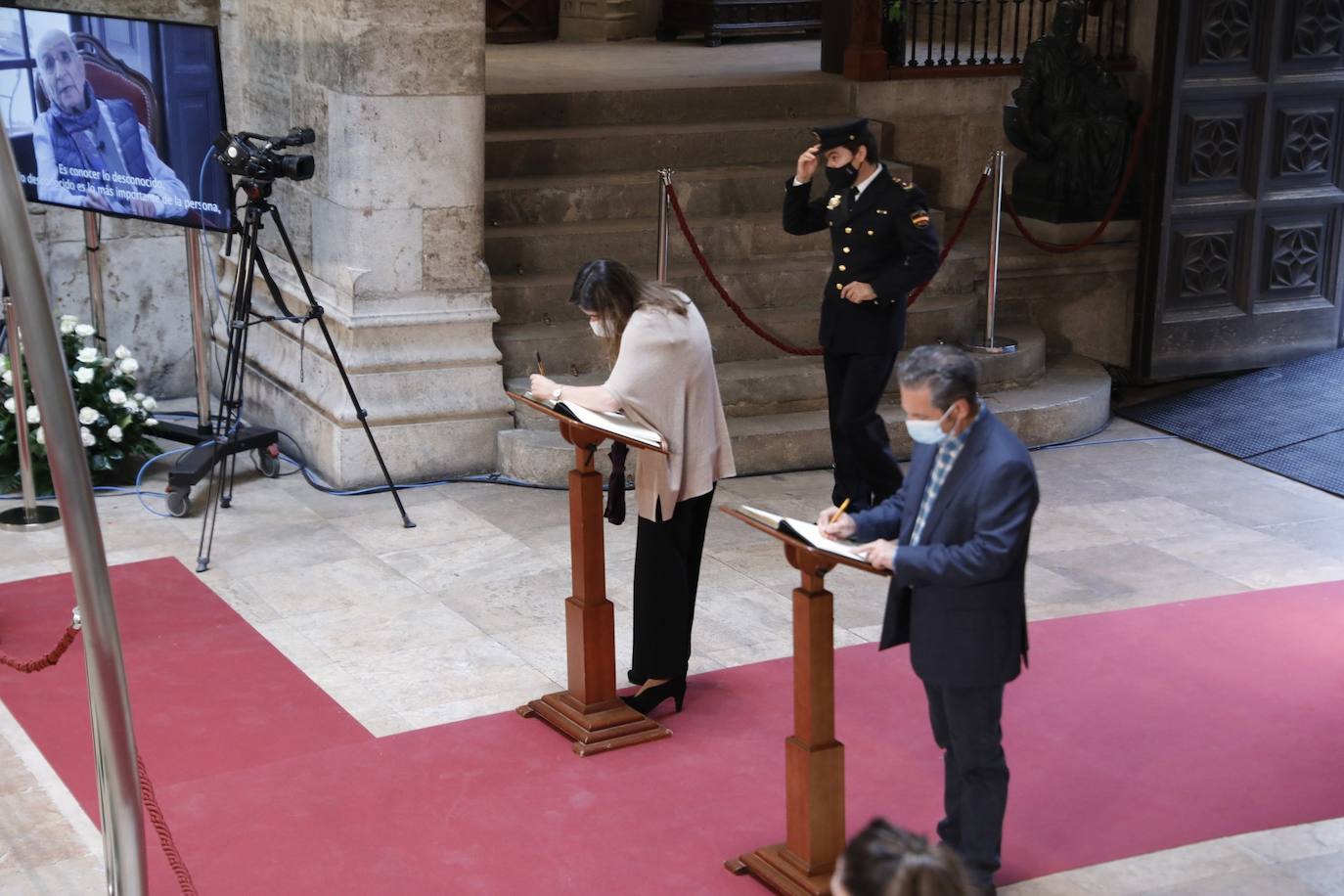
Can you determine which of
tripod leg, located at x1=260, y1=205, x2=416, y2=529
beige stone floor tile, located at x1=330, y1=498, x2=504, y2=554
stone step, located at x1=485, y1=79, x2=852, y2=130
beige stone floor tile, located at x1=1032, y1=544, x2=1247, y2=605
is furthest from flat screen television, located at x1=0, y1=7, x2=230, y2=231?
beige stone floor tile, located at x1=1032, y1=544, x2=1247, y2=605

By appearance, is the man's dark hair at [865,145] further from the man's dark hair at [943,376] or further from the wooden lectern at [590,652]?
the man's dark hair at [943,376]

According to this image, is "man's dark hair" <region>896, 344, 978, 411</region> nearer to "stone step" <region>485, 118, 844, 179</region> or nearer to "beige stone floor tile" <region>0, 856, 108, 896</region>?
"beige stone floor tile" <region>0, 856, 108, 896</region>


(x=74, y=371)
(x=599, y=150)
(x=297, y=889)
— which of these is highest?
(x=599, y=150)

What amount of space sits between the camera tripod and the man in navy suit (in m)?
3.81

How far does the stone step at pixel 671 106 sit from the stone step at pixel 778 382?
82.9 inches

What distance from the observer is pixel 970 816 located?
492 cm

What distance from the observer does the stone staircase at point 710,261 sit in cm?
930

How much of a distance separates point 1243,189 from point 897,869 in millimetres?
9075

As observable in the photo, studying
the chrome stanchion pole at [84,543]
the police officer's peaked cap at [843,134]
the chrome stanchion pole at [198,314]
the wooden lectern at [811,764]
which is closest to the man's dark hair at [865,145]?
the police officer's peaked cap at [843,134]

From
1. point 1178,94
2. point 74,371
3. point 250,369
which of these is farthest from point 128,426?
point 1178,94

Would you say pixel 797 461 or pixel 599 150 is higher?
pixel 599 150

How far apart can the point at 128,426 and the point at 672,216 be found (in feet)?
10.4

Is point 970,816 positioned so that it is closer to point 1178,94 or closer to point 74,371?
point 74,371

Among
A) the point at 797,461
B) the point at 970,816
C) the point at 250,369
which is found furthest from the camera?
the point at 250,369
